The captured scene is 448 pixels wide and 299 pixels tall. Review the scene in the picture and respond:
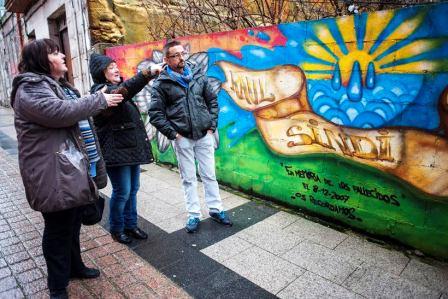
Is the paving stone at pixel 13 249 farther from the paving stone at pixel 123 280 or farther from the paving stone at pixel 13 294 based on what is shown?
the paving stone at pixel 123 280

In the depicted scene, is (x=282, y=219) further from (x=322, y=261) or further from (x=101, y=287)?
(x=101, y=287)

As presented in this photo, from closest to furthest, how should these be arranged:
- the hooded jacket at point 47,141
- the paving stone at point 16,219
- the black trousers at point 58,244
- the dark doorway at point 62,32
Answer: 1. the hooded jacket at point 47,141
2. the black trousers at point 58,244
3. the paving stone at point 16,219
4. the dark doorway at point 62,32

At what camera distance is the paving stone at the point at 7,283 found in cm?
266

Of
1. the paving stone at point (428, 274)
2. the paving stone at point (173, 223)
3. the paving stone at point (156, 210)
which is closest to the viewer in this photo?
the paving stone at point (428, 274)

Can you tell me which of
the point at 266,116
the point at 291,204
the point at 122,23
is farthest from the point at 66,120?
the point at 122,23

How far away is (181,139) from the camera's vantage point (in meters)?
3.43

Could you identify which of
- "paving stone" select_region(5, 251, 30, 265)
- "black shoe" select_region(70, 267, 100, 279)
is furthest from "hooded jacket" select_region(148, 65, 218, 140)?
"paving stone" select_region(5, 251, 30, 265)

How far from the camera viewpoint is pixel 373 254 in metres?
3.07

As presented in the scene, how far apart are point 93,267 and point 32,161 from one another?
1.23 metres

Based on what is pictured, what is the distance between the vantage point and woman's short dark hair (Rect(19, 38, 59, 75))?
2186mm

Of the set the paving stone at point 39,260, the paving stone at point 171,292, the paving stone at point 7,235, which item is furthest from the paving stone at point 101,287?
the paving stone at point 7,235

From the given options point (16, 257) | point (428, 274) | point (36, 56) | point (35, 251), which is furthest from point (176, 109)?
point (428, 274)

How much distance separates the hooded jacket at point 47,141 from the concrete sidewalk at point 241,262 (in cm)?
91

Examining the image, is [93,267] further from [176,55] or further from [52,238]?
[176,55]
